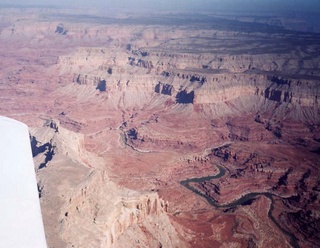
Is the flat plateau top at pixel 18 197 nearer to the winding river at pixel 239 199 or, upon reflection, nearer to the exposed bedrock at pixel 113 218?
the exposed bedrock at pixel 113 218

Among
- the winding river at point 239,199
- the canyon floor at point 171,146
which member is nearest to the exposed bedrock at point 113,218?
the canyon floor at point 171,146

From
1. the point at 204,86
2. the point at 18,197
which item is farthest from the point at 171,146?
the point at 18,197

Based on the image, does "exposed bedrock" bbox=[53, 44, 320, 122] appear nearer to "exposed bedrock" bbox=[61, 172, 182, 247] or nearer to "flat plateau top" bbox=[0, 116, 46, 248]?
"exposed bedrock" bbox=[61, 172, 182, 247]

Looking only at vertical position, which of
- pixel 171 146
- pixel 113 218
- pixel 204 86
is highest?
pixel 113 218

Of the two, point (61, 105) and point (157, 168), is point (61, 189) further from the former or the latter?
point (61, 105)

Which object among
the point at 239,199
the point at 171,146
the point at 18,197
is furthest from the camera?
→ the point at 171,146

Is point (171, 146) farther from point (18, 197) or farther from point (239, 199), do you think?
point (18, 197)

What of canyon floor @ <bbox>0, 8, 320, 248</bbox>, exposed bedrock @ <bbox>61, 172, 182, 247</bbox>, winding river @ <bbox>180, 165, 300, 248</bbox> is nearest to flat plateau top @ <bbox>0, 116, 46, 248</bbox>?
canyon floor @ <bbox>0, 8, 320, 248</bbox>
